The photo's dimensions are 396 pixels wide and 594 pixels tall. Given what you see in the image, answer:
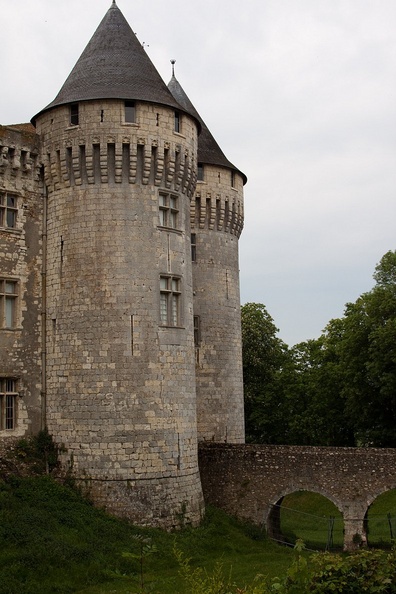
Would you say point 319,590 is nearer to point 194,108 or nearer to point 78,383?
point 78,383

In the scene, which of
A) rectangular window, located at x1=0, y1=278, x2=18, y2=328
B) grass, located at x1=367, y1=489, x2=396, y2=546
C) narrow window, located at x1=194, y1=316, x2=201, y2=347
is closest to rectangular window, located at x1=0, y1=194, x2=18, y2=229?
rectangular window, located at x1=0, y1=278, x2=18, y2=328

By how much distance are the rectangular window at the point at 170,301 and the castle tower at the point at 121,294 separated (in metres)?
0.04

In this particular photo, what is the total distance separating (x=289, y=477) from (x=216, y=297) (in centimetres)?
977

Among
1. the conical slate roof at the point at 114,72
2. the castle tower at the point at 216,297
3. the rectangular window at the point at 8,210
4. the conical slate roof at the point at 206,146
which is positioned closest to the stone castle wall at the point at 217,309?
the castle tower at the point at 216,297

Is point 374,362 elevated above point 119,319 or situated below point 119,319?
below

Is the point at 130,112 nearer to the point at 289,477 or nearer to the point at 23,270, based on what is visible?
the point at 23,270

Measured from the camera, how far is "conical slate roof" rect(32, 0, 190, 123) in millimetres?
24781

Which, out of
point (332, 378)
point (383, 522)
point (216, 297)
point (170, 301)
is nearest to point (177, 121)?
point (170, 301)

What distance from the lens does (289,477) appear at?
1061 inches

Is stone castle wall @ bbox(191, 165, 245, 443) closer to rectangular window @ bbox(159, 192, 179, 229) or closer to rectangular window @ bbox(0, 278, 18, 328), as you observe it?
rectangular window @ bbox(159, 192, 179, 229)

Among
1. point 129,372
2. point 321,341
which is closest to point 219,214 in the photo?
point 129,372

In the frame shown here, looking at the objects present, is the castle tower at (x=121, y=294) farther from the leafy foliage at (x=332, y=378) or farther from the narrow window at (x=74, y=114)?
the leafy foliage at (x=332, y=378)

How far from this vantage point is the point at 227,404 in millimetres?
33250

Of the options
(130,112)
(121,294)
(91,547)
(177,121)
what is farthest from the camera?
(177,121)
